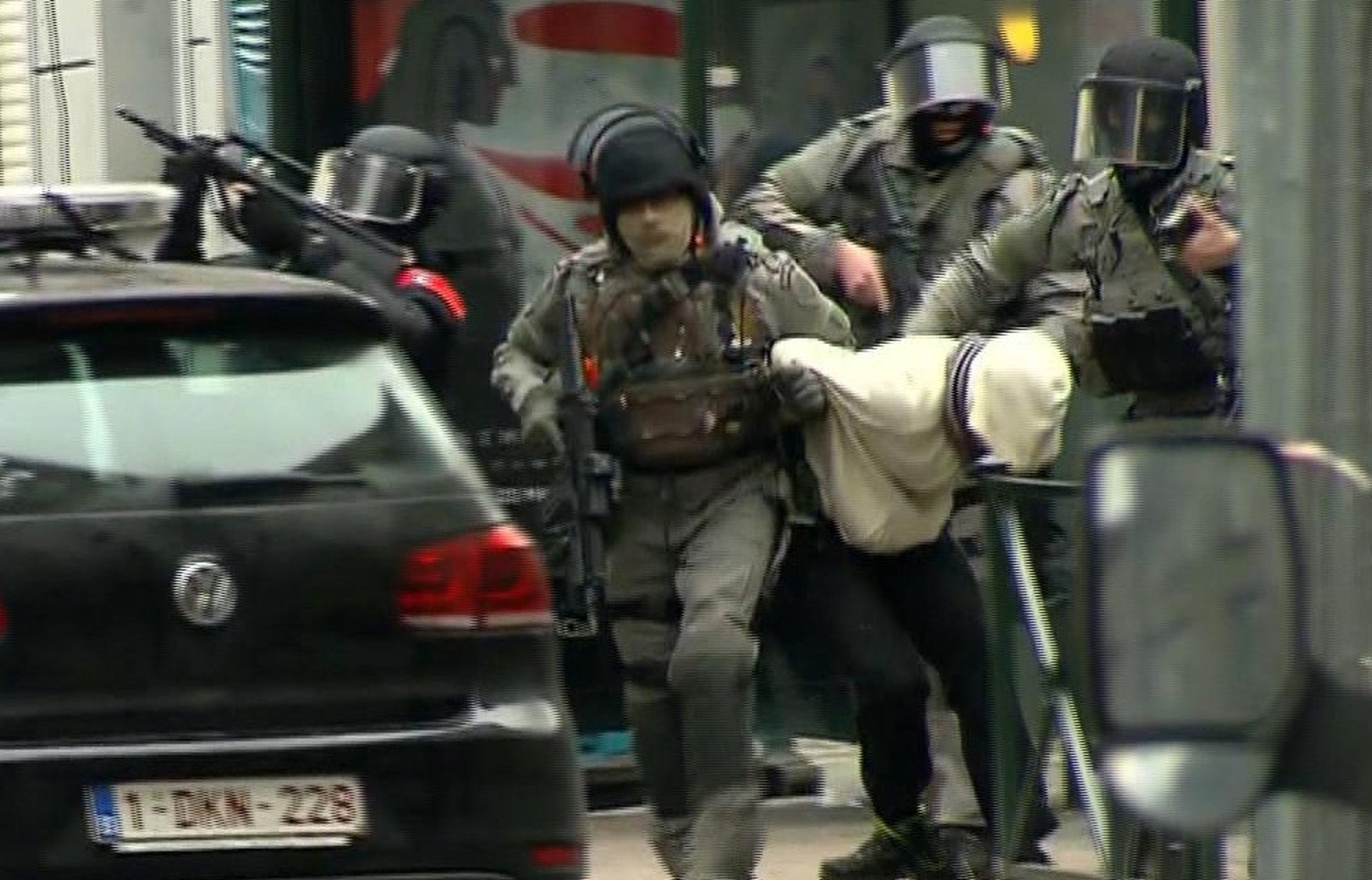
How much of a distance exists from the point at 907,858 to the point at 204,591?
234 cm

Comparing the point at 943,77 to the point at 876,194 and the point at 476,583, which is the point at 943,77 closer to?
the point at 876,194

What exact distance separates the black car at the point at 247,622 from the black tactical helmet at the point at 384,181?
8.80 ft

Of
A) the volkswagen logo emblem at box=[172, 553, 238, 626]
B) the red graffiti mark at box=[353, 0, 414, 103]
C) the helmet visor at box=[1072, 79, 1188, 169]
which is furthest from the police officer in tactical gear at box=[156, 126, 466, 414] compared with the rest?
the volkswagen logo emblem at box=[172, 553, 238, 626]

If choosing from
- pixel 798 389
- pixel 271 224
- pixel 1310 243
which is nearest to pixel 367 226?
pixel 271 224

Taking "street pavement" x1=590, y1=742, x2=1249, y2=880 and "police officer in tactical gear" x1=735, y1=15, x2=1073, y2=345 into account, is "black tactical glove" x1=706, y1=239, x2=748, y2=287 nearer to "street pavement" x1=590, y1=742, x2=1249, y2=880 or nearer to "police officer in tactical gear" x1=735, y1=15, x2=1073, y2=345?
"police officer in tactical gear" x1=735, y1=15, x2=1073, y2=345

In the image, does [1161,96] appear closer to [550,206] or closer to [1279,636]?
[550,206]

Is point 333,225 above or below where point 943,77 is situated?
below

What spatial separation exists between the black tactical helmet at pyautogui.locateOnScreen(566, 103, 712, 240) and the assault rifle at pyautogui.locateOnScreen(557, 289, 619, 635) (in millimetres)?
292

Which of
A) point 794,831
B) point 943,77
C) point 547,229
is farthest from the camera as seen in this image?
point 547,229

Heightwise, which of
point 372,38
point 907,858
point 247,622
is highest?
point 372,38

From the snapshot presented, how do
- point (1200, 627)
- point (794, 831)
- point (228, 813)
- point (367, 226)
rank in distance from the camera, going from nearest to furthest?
point (1200, 627)
point (228, 813)
point (367, 226)
point (794, 831)

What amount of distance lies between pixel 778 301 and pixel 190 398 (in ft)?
5.23

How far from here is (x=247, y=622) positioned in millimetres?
6695

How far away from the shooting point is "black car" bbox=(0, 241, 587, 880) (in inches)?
259
